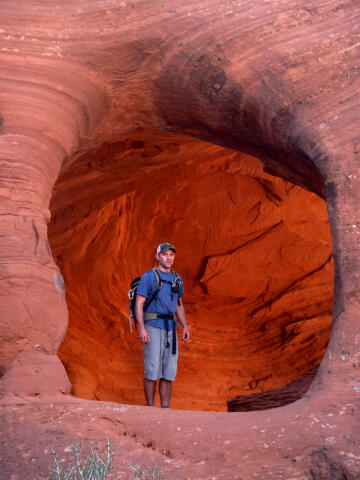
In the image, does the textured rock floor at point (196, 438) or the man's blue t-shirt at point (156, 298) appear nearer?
the textured rock floor at point (196, 438)

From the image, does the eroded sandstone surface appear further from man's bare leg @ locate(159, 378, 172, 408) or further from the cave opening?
the cave opening

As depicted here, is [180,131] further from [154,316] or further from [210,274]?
[210,274]

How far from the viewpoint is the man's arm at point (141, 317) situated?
4473mm

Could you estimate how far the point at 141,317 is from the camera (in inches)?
178

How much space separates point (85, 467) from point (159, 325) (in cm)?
213

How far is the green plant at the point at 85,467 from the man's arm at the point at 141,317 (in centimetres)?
164

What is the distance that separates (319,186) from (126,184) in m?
3.16

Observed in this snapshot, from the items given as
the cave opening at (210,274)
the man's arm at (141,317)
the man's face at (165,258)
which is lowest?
the man's arm at (141,317)

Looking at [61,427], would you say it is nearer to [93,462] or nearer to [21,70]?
[93,462]

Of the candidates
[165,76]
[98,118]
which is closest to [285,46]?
[165,76]

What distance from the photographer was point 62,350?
779cm

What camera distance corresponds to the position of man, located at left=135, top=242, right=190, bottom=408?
455 centimetres

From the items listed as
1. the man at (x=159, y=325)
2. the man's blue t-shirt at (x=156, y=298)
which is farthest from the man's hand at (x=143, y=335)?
the man's blue t-shirt at (x=156, y=298)

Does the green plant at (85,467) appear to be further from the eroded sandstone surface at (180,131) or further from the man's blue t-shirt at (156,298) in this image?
the man's blue t-shirt at (156,298)
